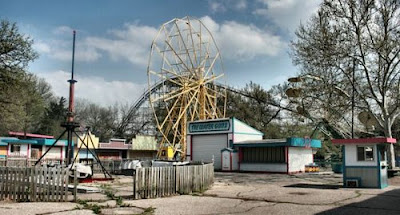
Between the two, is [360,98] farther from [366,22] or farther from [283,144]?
[283,144]

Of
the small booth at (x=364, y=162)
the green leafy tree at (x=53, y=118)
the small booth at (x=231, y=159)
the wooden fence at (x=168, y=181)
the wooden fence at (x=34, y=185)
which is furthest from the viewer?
the green leafy tree at (x=53, y=118)

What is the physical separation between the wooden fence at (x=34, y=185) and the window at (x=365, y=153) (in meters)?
12.8

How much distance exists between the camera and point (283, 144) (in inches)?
1194

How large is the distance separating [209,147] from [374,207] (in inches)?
1042

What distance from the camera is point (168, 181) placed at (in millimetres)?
13570

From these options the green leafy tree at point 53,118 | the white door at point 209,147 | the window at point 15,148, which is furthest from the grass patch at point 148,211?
the green leafy tree at point 53,118

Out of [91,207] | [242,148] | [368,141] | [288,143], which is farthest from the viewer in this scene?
[242,148]

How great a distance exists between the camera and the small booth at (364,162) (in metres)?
16.5

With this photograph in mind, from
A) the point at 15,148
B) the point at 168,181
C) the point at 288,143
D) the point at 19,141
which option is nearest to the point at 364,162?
the point at 168,181

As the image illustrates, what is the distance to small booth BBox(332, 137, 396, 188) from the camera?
16.5m

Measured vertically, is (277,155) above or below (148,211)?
above

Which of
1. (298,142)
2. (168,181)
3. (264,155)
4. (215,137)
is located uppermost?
(215,137)

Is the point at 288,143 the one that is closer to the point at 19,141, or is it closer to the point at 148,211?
the point at 148,211

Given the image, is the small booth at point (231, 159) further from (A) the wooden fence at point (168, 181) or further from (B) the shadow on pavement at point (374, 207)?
(B) the shadow on pavement at point (374, 207)
